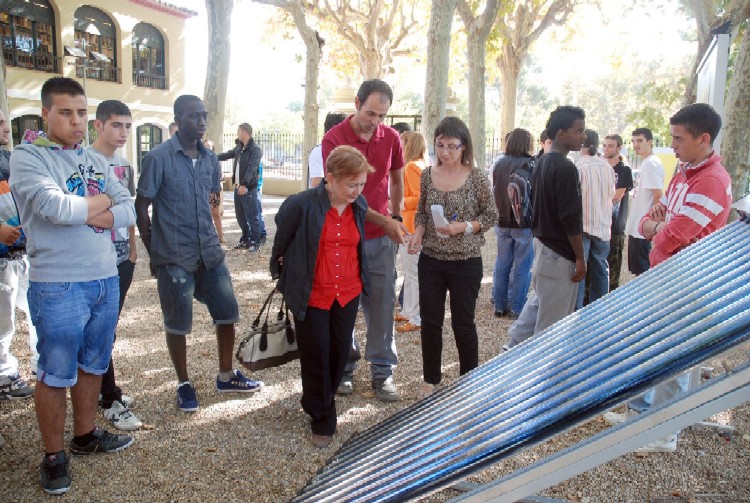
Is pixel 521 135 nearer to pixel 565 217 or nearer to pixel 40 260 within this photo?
pixel 565 217

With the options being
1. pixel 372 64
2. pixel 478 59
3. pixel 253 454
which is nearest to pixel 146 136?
pixel 372 64

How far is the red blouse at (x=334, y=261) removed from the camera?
13.4 feet

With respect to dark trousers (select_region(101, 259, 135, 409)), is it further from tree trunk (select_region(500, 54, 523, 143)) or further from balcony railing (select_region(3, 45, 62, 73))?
balcony railing (select_region(3, 45, 62, 73))

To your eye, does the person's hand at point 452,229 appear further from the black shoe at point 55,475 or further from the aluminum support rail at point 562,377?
the black shoe at point 55,475

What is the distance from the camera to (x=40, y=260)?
3336 mm

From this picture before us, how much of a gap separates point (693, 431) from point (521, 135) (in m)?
3.45

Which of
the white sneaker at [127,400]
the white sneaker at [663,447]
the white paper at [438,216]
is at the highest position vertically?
the white paper at [438,216]

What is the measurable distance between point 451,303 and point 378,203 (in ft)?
2.86

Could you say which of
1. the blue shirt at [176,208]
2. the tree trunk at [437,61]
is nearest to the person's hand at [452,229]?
the blue shirt at [176,208]

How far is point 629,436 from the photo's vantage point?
5.15 ft

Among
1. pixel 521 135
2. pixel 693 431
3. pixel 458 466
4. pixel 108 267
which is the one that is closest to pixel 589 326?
pixel 458 466

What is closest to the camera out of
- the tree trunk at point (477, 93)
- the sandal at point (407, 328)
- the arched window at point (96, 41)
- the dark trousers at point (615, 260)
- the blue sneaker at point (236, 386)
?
the blue sneaker at point (236, 386)

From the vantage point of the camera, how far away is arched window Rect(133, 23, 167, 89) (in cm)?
2855

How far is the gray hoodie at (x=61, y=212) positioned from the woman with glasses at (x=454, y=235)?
1961mm
